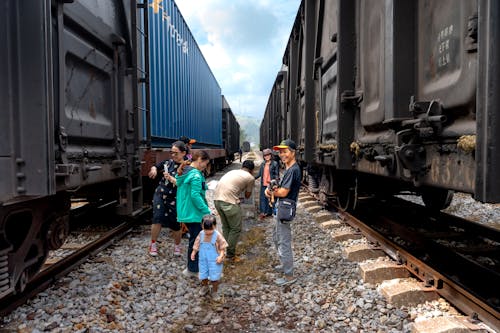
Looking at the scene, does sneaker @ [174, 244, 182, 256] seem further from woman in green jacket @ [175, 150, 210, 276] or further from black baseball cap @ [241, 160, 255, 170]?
black baseball cap @ [241, 160, 255, 170]

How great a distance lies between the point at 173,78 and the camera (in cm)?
997

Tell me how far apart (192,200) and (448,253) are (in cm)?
297

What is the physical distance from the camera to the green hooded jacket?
434 cm

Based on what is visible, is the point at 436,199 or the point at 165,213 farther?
the point at 436,199

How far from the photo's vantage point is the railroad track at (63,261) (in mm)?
3340

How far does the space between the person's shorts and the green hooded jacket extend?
0.95 m

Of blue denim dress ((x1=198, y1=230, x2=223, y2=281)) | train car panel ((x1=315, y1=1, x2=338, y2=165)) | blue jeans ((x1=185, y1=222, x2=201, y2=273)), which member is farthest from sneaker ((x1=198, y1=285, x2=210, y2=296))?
train car panel ((x1=315, y1=1, x2=338, y2=165))

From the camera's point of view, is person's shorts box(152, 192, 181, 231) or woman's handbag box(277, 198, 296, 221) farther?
person's shorts box(152, 192, 181, 231)

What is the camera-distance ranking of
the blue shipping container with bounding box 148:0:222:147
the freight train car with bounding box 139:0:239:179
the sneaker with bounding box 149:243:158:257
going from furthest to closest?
the blue shipping container with bounding box 148:0:222:147 < the freight train car with bounding box 139:0:239:179 < the sneaker with bounding box 149:243:158:257

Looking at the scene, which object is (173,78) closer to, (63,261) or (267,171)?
(267,171)

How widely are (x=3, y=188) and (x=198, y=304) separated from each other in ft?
6.79

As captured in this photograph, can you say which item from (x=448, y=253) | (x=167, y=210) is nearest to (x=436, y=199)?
(x=448, y=253)

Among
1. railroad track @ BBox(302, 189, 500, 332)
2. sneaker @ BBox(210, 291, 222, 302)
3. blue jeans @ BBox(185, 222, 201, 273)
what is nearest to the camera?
railroad track @ BBox(302, 189, 500, 332)

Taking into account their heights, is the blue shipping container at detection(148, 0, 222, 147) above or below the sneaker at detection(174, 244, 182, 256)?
above
